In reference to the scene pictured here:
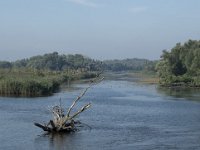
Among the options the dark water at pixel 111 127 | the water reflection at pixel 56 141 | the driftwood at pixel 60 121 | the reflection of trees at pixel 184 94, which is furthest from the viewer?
the reflection of trees at pixel 184 94

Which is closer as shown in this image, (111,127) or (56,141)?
(56,141)

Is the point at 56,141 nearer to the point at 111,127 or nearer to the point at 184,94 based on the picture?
the point at 111,127

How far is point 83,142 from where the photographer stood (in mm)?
40656

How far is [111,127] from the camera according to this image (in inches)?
1902

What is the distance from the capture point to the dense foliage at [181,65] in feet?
412

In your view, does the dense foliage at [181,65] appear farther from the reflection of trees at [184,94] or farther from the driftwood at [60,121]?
the driftwood at [60,121]

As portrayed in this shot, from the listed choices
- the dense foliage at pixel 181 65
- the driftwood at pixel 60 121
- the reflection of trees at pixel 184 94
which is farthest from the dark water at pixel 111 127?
the dense foliage at pixel 181 65

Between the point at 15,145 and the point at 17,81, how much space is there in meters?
42.2

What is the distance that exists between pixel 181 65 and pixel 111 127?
9262 cm

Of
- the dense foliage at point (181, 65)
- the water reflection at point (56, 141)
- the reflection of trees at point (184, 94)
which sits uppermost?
the dense foliage at point (181, 65)

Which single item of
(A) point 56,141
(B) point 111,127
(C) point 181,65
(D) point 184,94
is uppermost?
(C) point 181,65

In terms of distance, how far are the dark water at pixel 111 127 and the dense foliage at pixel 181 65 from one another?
2060 inches

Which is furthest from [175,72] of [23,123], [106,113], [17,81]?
[23,123]

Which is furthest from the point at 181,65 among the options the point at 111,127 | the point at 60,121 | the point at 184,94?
the point at 60,121
